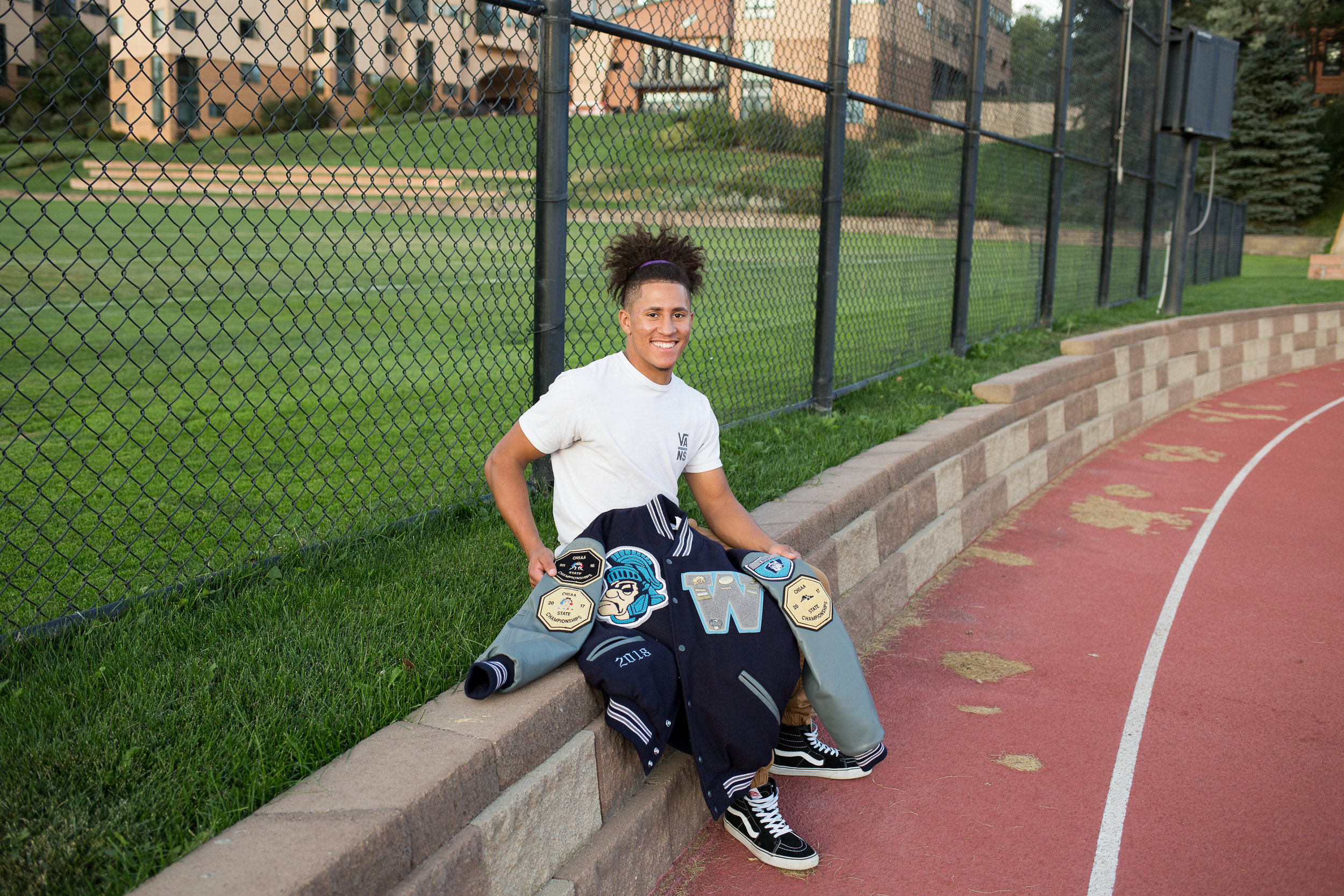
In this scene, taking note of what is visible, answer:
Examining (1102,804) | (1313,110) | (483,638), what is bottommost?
(1102,804)

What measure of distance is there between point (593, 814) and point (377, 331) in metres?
9.80

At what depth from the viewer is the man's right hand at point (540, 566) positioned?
9.95ft

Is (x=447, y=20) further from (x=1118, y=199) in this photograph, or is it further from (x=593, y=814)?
(x=1118, y=199)

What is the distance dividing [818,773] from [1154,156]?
14.4 metres

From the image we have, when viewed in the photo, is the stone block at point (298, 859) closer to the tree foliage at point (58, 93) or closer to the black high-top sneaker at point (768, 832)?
the black high-top sneaker at point (768, 832)

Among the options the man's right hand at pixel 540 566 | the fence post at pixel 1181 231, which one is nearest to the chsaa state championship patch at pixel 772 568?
the man's right hand at pixel 540 566

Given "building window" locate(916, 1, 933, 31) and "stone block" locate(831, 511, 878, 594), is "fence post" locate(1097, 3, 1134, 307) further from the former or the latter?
"stone block" locate(831, 511, 878, 594)

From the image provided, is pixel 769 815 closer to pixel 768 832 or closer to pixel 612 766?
pixel 768 832

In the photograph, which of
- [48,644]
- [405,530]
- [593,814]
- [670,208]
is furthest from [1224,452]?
[48,644]

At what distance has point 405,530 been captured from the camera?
425cm

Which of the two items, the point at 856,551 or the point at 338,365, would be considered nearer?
the point at 856,551

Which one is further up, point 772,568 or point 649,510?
point 649,510

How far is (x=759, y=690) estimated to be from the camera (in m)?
2.96

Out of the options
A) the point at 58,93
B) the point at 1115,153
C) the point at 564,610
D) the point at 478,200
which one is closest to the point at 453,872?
the point at 564,610
